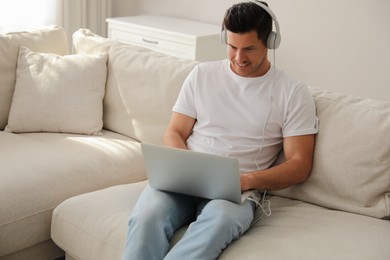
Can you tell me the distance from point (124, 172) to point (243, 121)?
60 cm

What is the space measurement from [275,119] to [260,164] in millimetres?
160

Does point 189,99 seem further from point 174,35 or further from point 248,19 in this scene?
point 174,35

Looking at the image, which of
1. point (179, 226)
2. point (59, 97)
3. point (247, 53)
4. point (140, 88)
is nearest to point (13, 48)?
point (59, 97)

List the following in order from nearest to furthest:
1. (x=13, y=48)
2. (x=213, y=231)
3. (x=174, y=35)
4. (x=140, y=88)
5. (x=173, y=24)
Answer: (x=213, y=231)
(x=140, y=88)
(x=13, y=48)
(x=174, y=35)
(x=173, y=24)

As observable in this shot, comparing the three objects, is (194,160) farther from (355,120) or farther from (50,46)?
(50,46)

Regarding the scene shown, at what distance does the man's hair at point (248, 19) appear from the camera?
2234 millimetres

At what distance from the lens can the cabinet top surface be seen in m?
4.09

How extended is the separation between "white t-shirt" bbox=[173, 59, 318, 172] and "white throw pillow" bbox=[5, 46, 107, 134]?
0.67m

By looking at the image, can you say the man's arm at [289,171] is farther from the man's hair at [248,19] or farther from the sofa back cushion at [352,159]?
the man's hair at [248,19]

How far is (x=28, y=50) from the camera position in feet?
9.92

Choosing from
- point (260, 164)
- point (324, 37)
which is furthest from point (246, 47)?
point (324, 37)

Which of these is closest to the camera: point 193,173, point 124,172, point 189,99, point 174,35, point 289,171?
point 193,173

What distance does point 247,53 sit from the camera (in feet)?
7.47

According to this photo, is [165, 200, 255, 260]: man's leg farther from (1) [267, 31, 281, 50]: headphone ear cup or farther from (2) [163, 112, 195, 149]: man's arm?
(1) [267, 31, 281, 50]: headphone ear cup
